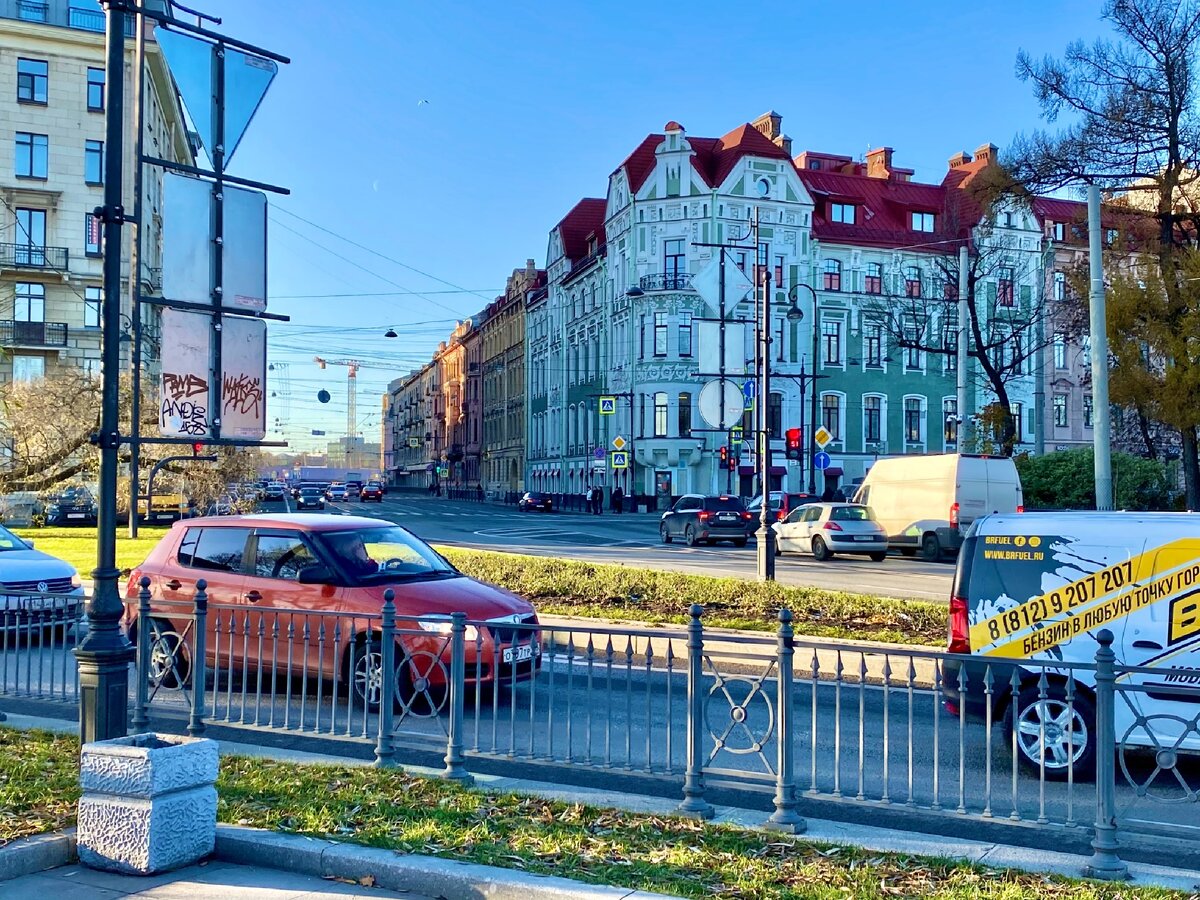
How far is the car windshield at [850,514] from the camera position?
3109 centimetres

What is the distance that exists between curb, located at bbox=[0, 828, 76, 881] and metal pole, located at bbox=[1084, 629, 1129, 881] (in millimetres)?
5193

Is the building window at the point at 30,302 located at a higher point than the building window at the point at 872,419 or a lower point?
higher

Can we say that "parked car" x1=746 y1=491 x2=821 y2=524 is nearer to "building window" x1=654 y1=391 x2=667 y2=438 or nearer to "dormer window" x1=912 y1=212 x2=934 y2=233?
"building window" x1=654 y1=391 x2=667 y2=438

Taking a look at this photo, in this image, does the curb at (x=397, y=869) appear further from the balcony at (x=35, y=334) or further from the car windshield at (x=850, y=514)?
the balcony at (x=35, y=334)

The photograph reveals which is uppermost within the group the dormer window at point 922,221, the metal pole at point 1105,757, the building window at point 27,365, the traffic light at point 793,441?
the dormer window at point 922,221

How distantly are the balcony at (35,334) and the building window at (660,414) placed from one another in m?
29.8

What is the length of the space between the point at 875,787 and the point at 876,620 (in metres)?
7.57

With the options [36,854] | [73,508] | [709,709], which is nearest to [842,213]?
[73,508]

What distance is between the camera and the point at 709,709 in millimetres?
6812

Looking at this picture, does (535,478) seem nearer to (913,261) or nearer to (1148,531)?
(913,261)

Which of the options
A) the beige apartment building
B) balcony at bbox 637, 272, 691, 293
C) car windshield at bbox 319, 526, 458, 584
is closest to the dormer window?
balcony at bbox 637, 272, 691, 293

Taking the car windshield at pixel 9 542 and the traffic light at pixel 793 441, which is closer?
the car windshield at pixel 9 542

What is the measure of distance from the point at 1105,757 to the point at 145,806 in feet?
16.0

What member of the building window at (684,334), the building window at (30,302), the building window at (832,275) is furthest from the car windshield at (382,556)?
the building window at (832,275)
